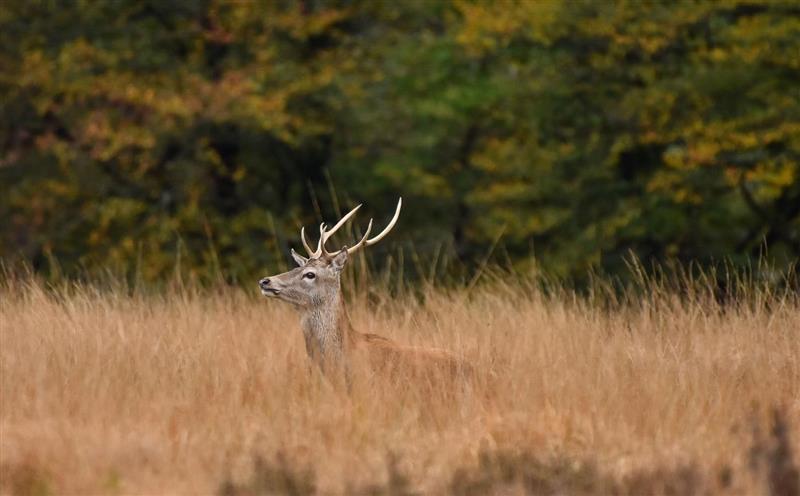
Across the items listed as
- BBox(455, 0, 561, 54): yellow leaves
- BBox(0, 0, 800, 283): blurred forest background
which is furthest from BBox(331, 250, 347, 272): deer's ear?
BBox(455, 0, 561, 54): yellow leaves

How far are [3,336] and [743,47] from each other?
39.9 feet

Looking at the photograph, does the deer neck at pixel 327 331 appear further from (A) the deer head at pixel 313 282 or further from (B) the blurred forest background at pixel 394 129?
(B) the blurred forest background at pixel 394 129

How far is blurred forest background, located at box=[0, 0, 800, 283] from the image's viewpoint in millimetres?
19281

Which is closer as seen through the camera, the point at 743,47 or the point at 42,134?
the point at 743,47

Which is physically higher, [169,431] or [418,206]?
[169,431]

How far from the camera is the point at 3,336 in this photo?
8898 millimetres

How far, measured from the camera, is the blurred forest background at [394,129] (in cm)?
1928

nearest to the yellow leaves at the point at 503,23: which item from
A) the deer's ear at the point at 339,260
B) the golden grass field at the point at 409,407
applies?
the golden grass field at the point at 409,407

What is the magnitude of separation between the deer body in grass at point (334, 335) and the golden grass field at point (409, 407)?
0.58 ft

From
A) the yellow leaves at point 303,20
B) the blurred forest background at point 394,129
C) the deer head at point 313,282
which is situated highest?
the yellow leaves at point 303,20

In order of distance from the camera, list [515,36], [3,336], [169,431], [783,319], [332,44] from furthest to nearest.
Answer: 1. [332,44]
2. [515,36]
3. [783,319]
4. [3,336]
5. [169,431]

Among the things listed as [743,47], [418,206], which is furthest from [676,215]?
[418,206]

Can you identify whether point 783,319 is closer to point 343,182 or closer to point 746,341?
point 746,341

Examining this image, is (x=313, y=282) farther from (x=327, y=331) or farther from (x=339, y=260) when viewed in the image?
(x=327, y=331)
